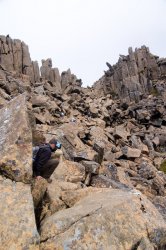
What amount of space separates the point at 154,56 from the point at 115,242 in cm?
15635

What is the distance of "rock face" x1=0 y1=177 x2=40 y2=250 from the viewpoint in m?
8.87

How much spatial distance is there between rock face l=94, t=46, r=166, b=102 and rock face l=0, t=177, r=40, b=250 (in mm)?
128886

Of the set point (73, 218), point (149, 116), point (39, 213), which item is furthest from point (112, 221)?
point (149, 116)

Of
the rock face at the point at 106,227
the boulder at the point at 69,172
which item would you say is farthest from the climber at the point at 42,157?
the boulder at the point at 69,172

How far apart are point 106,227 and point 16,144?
4576 millimetres

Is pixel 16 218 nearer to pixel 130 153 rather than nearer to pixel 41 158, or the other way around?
pixel 41 158

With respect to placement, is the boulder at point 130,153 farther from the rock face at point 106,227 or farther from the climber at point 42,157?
the rock face at point 106,227

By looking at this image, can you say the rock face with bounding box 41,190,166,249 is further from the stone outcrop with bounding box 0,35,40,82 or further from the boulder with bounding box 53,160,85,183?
the stone outcrop with bounding box 0,35,40,82

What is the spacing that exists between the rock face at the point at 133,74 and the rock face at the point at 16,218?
12889cm

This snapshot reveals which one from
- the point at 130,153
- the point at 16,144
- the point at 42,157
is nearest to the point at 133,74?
the point at 130,153

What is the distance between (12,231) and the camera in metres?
9.02

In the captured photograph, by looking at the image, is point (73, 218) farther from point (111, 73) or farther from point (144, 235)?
point (111, 73)

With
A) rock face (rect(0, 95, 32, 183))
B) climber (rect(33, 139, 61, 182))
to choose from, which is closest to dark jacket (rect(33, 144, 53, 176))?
climber (rect(33, 139, 61, 182))

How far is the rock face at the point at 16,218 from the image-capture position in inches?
349
